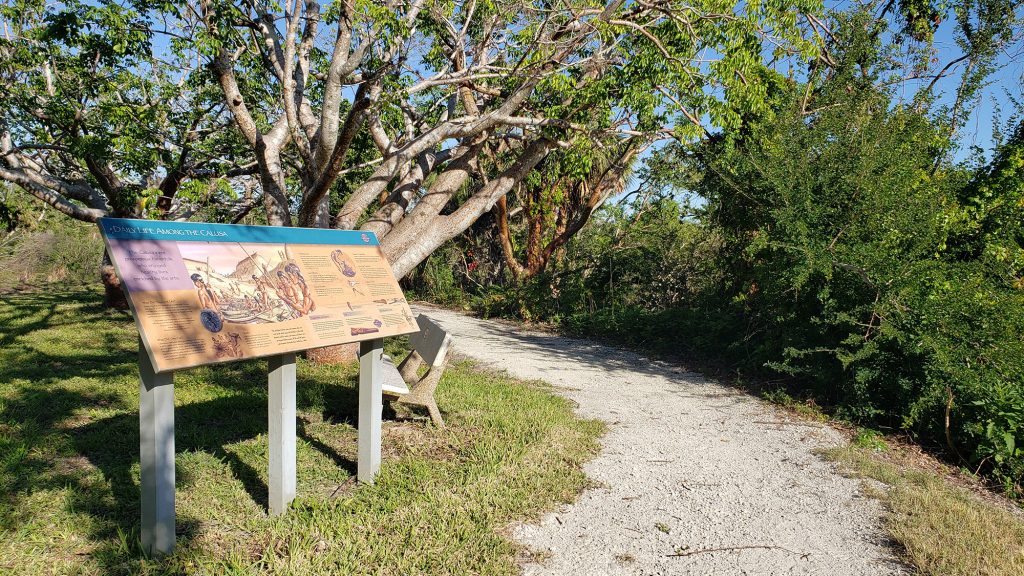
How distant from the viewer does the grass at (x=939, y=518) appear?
316 cm

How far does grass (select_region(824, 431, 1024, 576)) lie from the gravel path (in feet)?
0.45

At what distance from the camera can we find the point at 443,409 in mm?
5691

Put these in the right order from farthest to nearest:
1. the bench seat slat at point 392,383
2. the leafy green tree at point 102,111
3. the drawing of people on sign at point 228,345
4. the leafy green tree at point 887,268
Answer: the leafy green tree at point 102,111 < the leafy green tree at point 887,268 < the bench seat slat at point 392,383 < the drawing of people on sign at point 228,345

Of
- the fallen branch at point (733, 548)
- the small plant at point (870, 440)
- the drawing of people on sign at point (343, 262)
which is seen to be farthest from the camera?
the small plant at point (870, 440)

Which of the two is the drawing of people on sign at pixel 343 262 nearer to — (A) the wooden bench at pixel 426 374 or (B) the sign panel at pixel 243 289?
(B) the sign panel at pixel 243 289

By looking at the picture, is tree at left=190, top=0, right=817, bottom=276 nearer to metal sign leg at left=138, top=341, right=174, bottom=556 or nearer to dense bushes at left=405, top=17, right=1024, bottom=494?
dense bushes at left=405, top=17, right=1024, bottom=494

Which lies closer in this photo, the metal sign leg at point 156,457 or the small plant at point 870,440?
the metal sign leg at point 156,457

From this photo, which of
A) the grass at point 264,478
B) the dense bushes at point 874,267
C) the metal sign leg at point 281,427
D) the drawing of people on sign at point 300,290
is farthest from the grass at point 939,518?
the drawing of people on sign at point 300,290

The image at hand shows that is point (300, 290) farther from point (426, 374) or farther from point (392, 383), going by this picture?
point (426, 374)

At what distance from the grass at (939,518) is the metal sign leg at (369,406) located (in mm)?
3066

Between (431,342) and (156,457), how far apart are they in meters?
2.60

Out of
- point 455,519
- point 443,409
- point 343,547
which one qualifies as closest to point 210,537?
point 343,547

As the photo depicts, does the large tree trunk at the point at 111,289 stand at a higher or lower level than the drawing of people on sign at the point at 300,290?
lower

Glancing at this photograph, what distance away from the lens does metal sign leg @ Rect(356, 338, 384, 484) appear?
3.92 m
